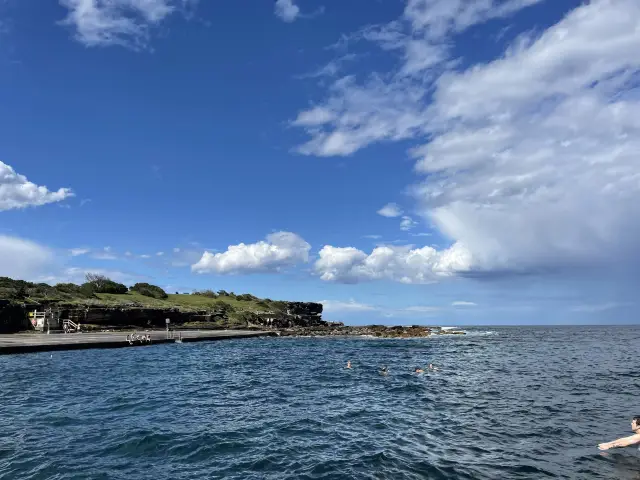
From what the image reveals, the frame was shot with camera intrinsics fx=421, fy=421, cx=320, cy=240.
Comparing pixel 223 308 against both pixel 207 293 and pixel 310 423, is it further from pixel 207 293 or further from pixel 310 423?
pixel 310 423

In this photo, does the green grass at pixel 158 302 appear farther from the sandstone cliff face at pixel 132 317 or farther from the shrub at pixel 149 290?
the shrub at pixel 149 290

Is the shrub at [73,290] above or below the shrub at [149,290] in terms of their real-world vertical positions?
Answer: below

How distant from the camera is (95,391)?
2711 cm

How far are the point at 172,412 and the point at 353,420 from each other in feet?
30.7

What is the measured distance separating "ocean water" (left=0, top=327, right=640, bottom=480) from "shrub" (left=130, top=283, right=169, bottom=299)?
96.4m

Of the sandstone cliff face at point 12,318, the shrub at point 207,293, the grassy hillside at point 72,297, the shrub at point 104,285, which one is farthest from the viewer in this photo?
the shrub at point 207,293

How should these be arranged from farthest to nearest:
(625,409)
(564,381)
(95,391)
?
(564,381) → (95,391) → (625,409)

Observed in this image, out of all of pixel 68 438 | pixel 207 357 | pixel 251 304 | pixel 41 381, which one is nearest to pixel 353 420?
pixel 68 438

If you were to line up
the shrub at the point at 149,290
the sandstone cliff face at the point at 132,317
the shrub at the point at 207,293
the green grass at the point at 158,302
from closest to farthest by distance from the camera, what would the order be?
the sandstone cliff face at the point at 132,317 → the green grass at the point at 158,302 → the shrub at the point at 149,290 → the shrub at the point at 207,293

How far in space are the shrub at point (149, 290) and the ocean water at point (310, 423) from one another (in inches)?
3795

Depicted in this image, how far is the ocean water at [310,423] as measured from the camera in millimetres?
14031

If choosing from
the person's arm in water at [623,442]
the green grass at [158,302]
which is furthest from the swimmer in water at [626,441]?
the green grass at [158,302]

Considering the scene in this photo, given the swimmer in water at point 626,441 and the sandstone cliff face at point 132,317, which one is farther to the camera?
the sandstone cliff face at point 132,317

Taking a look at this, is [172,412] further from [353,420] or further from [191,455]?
[353,420]
